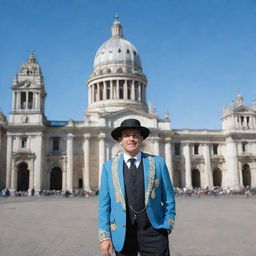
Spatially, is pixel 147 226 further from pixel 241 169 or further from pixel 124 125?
pixel 241 169

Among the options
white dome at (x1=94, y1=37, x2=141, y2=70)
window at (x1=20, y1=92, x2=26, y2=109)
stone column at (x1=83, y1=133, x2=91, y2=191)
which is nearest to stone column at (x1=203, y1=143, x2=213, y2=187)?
stone column at (x1=83, y1=133, x2=91, y2=191)

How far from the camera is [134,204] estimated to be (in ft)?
15.7

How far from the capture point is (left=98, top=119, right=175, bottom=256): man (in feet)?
15.4

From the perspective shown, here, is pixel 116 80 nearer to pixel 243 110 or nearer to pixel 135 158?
pixel 243 110

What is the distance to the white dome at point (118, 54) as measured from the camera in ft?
245

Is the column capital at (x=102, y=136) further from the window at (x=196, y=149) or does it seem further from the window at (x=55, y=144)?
the window at (x=196, y=149)

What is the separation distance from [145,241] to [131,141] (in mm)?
1505

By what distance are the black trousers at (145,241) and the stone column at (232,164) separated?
2239 inches

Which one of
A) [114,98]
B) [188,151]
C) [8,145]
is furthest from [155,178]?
[114,98]

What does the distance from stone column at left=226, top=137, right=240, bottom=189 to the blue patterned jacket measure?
186 feet

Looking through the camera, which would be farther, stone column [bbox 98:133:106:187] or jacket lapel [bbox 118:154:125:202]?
stone column [bbox 98:133:106:187]

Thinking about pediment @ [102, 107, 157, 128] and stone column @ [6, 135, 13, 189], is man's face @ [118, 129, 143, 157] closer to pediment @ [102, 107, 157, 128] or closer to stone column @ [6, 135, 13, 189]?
stone column @ [6, 135, 13, 189]

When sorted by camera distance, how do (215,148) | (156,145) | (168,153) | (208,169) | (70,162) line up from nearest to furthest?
(70,162) → (156,145) → (168,153) → (208,169) → (215,148)

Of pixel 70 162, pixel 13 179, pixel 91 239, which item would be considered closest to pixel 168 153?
pixel 70 162
